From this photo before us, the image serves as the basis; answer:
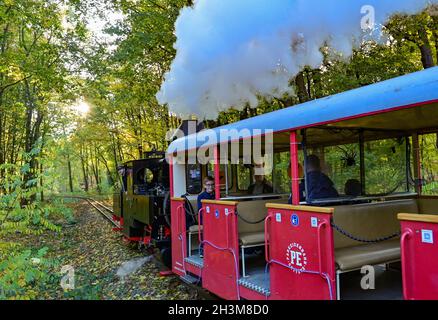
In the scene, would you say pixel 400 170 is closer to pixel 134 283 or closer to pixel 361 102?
Result: pixel 361 102

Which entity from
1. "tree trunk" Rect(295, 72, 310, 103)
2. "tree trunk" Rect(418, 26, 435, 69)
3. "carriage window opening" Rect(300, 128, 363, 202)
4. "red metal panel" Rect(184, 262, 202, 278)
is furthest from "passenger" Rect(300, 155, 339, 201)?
"tree trunk" Rect(295, 72, 310, 103)

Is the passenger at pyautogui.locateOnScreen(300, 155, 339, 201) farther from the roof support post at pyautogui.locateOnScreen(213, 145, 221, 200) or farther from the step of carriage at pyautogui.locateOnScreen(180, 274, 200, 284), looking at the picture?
the step of carriage at pyautogui.locateOnScreen(180, 274, 200, 284)

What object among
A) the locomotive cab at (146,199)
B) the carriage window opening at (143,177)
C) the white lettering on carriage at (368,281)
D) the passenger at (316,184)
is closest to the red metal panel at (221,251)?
the passenger at (316,184)

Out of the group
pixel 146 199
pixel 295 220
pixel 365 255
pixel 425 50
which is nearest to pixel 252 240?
pixel 295 220

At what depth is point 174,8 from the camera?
42.7 feet

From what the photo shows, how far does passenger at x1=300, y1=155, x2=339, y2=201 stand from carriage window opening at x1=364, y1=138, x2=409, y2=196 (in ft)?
2.36

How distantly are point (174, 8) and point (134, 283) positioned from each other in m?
8.96

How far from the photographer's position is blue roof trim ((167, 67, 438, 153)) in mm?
2957

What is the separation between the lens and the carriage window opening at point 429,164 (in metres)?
4.92

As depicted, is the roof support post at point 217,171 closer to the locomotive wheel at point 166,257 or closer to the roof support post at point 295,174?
the roof support post at point 295,174

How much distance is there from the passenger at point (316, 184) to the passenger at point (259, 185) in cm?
253

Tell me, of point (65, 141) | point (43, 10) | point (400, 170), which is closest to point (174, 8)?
point (43, 10)

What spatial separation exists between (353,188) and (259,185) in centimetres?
250

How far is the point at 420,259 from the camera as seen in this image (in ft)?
9.30
